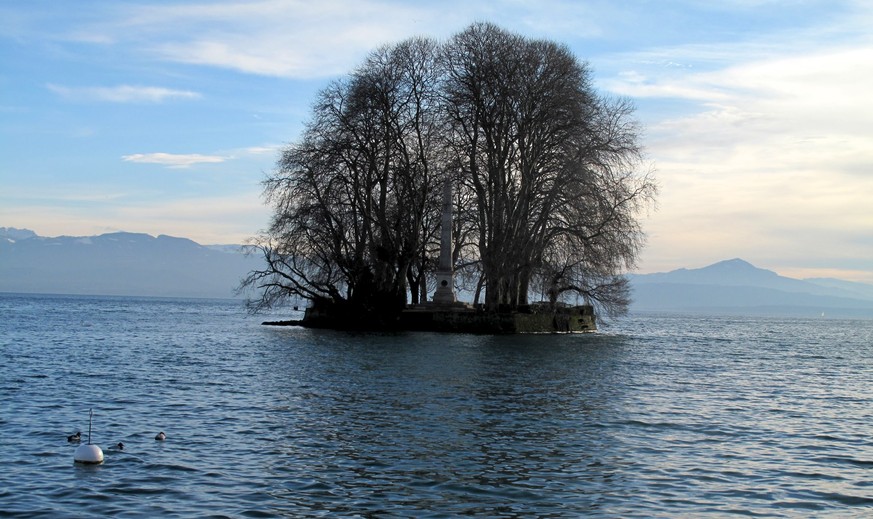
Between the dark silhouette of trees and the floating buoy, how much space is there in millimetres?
43312

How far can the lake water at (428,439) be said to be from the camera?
14.3 m

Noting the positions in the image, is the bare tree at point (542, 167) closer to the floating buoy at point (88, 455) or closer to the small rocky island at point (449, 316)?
the small rocky island at point (449, 316)

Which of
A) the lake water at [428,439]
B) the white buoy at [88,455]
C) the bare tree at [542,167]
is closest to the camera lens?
the lake water at [428,439]

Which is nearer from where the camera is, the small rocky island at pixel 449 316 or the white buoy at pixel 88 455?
the white buoy at pixel 88 455

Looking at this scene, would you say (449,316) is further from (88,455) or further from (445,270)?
(88,455)

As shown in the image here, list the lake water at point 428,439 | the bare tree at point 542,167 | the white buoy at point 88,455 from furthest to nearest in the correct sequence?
the bare tree at point 542,167 < the white buoy at point 88,455 < the lake water at point 428,439

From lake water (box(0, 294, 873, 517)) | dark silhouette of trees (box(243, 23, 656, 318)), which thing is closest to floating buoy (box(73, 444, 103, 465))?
lake water (box(0, 294, 873, 517))

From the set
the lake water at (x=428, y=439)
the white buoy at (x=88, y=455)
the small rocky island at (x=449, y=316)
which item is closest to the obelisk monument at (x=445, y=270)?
the small rocky island at (x=449, y=316)

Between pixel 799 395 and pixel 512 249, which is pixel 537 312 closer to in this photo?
pixel 512 249

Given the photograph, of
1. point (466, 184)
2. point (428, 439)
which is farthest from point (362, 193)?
point (428, 439)

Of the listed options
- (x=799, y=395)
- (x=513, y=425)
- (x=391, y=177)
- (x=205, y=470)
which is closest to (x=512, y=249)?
(x=391, y=177)

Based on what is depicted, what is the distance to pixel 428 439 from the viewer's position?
19.3 meters

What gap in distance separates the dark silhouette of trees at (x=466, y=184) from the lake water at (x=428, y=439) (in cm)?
2079

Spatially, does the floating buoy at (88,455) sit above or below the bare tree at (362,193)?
below
